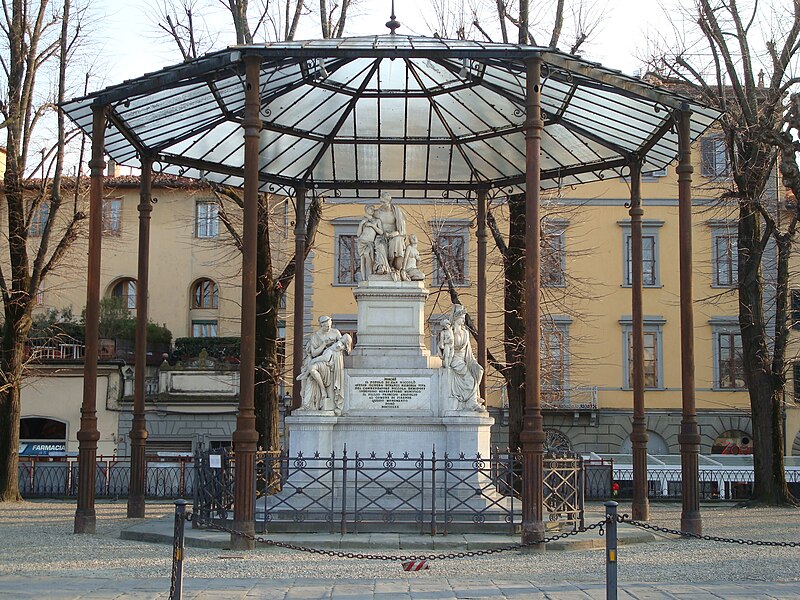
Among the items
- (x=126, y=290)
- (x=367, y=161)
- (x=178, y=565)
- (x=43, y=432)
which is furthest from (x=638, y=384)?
(x=126, y=290)

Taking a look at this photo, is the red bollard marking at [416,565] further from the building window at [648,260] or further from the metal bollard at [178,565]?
the building window at [648,260]

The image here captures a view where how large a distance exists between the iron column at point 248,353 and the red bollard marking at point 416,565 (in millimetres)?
2612

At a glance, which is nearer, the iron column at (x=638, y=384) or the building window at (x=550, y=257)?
the iron column at (x=638, y=384)

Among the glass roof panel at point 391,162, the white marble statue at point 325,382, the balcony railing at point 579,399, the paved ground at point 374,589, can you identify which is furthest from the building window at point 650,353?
the paved ground at point 374,589

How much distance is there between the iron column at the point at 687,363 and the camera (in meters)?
15.7

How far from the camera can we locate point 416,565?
1253 centimetres

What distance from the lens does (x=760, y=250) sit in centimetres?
2461

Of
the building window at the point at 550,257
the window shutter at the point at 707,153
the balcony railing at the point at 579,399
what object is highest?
the window shutter at the point at 707,153

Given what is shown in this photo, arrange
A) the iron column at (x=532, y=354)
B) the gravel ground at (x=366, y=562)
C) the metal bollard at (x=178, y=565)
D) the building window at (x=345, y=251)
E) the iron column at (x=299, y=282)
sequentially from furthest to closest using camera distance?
the building window at (x=345, y=251), the iron column at (x=299, y=282), the iron column at (x=532, y=354), the gravel ground at (x=366, y=562), the metal bollard at (x=178, y=565)

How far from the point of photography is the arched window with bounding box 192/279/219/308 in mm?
48812

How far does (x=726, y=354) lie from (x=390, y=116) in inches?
951

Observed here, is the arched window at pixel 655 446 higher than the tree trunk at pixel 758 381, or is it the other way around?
the tree trunk at pixel 758 381

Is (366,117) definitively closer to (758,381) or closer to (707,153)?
(758,381)

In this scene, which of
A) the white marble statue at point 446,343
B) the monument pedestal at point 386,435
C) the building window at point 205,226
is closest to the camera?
the monument pedestal at point 386,435
